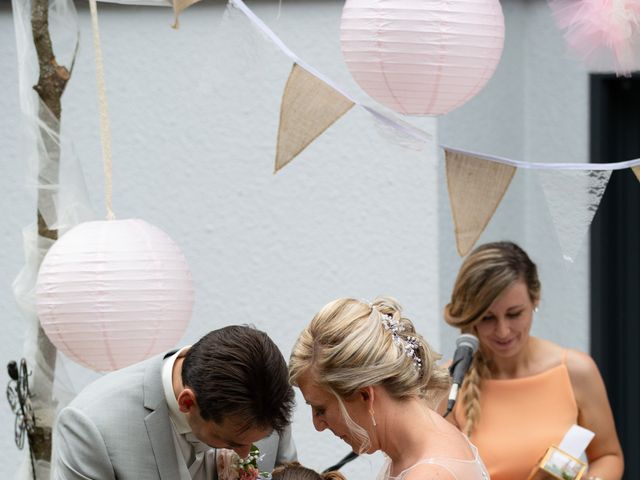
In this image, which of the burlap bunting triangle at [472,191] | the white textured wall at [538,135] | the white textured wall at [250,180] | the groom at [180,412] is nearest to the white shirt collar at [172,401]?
the groom at [180,412]

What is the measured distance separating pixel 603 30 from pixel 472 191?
2.29ft

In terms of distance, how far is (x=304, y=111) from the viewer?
4.23 meters

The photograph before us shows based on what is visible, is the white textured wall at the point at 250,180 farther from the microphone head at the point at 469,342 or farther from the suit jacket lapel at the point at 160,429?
the suit jacket lapel at the point at 160,429

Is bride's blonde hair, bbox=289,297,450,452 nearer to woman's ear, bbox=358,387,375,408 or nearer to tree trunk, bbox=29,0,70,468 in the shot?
woman's ear, bbox=358,387,375,408

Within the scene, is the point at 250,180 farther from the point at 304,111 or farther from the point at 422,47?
the point at 422,47

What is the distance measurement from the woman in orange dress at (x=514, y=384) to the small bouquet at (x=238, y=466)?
3.59 ft

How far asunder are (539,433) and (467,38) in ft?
4.74

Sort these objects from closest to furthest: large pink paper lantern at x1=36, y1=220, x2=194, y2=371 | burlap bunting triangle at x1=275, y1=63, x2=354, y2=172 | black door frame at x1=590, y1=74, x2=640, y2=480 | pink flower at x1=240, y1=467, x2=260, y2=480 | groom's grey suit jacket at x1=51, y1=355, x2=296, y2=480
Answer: groom's grey suit jacket at x1=51, y1=355, x2=296, y2=480 → pink flower at x1=240, y1=467, x2=260, y2=480 → large pink paper lantern at x1=36, y1=220, x2=194, y2=371 → burlap bunting triangle at x1=275, y1=63, x2=354, y2=172 → black door frame at x1=590, y1=74, x2=640, y2=480

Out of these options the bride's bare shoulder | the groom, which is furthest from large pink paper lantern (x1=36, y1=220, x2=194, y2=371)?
the bride's bare shoulder

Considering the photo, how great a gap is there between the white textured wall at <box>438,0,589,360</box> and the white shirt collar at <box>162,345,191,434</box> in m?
2.42

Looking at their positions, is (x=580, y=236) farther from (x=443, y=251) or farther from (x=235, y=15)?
(x=443, y=251)

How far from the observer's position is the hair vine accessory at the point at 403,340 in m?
3.39

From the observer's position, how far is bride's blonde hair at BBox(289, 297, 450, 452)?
3.26 meters

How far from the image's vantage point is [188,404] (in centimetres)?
345
